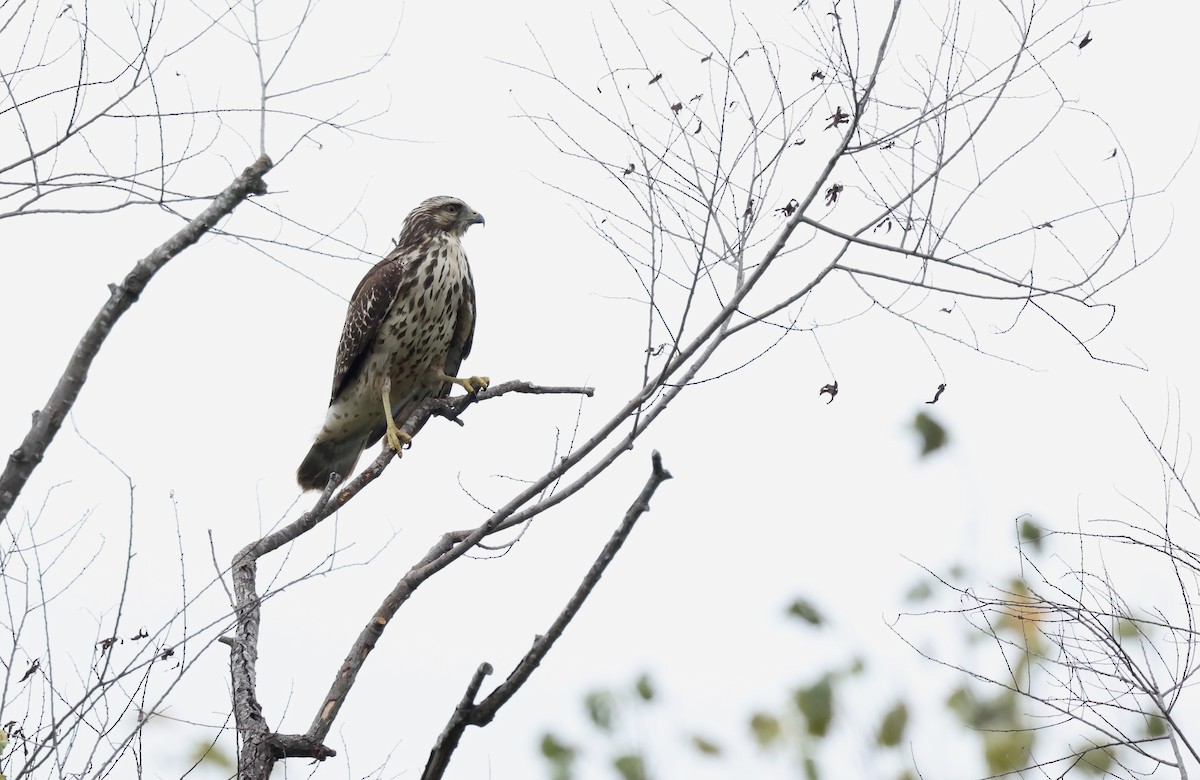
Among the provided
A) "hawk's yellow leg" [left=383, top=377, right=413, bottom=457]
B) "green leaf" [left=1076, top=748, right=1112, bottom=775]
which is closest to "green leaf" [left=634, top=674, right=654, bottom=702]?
"green leaf" [left=1076, top=748, right=1112, bottom=775]

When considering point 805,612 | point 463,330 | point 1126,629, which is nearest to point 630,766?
point 805,612

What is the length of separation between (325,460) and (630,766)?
474cm

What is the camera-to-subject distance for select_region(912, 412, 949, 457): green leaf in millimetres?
3047

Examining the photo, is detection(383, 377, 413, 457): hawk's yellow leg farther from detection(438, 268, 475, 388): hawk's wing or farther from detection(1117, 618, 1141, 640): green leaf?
detection(1117, 618, 1141, 640): green leaf

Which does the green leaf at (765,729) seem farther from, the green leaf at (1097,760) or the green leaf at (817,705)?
the green leaf at (1097,760)

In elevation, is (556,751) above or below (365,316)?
below

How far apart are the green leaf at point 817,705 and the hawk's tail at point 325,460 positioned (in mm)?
4622

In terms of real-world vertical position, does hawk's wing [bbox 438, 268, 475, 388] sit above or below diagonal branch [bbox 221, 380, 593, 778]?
above

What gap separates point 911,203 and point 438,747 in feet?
7.05

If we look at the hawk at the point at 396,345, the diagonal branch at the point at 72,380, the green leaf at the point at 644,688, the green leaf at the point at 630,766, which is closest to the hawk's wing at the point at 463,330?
the hawk at the point at 396,345

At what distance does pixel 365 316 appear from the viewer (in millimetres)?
6781

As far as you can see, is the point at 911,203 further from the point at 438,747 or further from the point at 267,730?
the point at 267,730

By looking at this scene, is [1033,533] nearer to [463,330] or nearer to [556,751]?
[556,751]

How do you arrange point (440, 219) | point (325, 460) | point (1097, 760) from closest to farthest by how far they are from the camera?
point (1097, 760)
point (325, 460)
point (440, 219)
